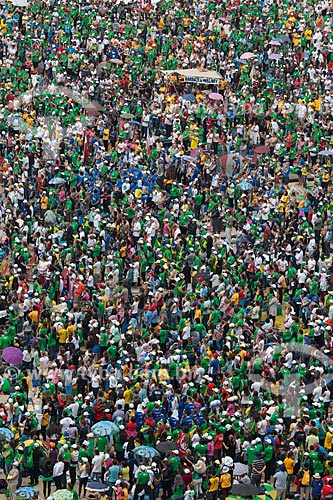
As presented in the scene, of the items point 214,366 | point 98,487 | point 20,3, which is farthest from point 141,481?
point 20,3

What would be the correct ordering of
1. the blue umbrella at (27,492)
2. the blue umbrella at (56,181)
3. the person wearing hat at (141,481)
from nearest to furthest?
1. the blue umbrella at (27,492)
2. the person wearing hat at (141,481)
3. the blue umbrella at (56,181)

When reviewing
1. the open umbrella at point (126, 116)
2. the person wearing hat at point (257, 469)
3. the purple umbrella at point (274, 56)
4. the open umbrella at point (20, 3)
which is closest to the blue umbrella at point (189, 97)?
the open umbrella at point (126, 116)

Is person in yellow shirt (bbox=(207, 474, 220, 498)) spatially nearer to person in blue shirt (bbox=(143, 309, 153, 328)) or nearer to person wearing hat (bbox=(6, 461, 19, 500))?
person wearing hat (bbox=(6, 461, 19, 500))

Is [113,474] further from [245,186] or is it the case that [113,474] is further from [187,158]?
[187,158]

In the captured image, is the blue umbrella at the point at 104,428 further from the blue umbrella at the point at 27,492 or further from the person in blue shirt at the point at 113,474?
the blue umbrella at the point at 27,492

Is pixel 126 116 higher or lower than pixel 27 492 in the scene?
higher

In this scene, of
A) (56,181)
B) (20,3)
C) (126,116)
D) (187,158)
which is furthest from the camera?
(20,3)
